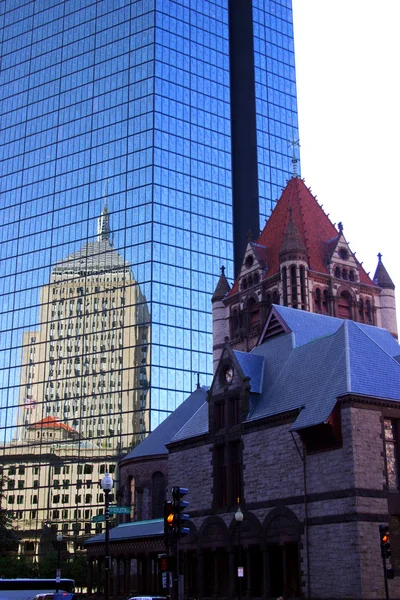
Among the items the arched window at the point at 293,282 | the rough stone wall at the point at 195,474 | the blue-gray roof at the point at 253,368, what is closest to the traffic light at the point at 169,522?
the blue-gray roof at the point at 253,368

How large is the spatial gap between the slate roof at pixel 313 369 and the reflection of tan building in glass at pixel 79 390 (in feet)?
174

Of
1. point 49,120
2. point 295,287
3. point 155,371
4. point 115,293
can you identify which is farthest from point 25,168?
point 295,287

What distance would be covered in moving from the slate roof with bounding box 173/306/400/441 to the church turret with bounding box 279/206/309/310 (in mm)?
25930

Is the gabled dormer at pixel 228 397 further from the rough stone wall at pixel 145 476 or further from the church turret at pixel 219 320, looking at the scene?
the church turret at pixel 219 320

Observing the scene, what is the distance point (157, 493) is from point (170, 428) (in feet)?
18.0

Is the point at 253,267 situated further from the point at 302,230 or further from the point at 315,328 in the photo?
the point at 315,328

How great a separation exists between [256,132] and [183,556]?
87.1m

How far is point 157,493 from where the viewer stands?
208ft

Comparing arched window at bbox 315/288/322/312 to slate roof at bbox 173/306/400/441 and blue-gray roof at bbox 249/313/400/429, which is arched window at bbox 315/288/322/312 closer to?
slate roof at bbox 173/306/400/441

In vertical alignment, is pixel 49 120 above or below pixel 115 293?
above

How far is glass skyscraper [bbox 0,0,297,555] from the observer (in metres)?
107

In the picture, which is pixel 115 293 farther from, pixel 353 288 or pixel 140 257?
Result: pixel 353 288

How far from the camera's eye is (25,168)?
414 ft

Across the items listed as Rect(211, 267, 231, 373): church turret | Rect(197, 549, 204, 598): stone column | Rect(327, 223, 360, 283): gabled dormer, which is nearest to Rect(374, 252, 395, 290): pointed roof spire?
Rect(327, 223, 360, 283): gabled dormer
